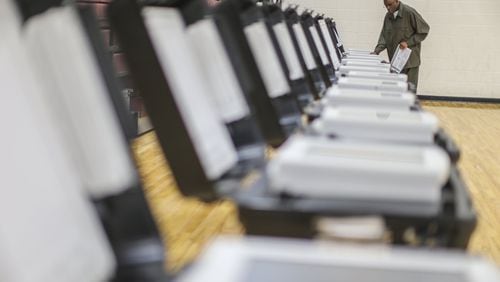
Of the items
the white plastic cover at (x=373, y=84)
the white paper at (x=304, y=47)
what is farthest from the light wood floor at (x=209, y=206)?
the white paper at (x=304, y=47)

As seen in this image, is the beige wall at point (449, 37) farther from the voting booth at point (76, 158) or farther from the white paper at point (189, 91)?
the voting booth at point (76, 158)

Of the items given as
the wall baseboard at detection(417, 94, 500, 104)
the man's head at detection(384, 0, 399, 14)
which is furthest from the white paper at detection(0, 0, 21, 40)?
the wall baseboard at detection(417, 94, 500, 104)

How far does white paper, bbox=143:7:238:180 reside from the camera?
1344 mm

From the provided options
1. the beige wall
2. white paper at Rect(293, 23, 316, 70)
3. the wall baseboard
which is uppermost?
white paper at Rect(293, 23, 316, 70)

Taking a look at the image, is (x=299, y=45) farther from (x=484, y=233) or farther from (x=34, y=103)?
(x=34, y=103)

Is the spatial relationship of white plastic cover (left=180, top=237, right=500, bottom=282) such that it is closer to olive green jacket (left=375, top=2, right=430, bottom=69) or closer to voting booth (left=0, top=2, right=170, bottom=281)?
voting booth (left=0, top=2, right=170, bottom=281)

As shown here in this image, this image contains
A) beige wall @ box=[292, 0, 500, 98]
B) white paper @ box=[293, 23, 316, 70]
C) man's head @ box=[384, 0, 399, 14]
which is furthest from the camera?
beige wall @ box=[292, 0, 500, 98]

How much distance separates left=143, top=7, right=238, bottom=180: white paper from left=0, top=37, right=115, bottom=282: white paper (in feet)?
1.32

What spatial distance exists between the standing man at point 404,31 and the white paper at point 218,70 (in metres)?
6.10

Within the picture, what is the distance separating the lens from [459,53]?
30.2 ft

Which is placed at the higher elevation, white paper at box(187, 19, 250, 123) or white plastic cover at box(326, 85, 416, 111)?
white paper at box(187, 19, 250, 123)

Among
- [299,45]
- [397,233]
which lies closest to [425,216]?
[397,233]

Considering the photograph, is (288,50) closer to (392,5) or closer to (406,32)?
(392,5)

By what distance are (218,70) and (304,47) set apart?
200 cm
